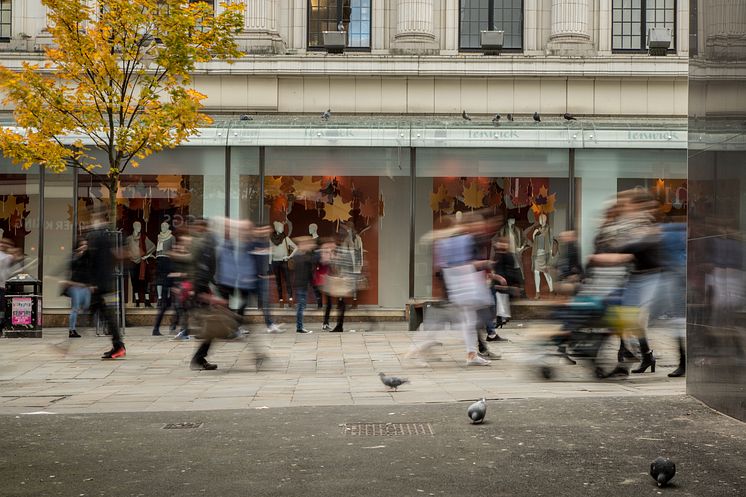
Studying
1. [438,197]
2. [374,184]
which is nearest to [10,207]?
[374,184]

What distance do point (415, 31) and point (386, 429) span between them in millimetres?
18694

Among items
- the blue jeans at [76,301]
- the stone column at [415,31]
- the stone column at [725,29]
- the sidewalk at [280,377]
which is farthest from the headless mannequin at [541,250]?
the stone column at [725,29]

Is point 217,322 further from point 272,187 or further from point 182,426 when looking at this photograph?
point 272,187

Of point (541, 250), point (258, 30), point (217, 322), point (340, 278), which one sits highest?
point (258, 30)

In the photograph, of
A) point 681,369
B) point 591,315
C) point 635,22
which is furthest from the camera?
point 635,22

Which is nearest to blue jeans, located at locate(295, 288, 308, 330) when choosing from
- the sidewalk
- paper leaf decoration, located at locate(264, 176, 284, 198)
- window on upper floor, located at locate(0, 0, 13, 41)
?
the sidewalk

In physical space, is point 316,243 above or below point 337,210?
below

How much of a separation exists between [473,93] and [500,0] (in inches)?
108

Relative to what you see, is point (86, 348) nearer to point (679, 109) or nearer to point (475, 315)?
point (475, 315)

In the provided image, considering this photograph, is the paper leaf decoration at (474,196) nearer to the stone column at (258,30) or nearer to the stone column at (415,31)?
the stone column at (415,31)

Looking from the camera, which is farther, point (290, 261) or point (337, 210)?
point (337, 210)

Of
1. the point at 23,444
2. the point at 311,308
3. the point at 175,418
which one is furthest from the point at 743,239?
the point at 311,308

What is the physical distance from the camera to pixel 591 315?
438 inches

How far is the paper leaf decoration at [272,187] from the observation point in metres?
24.1
